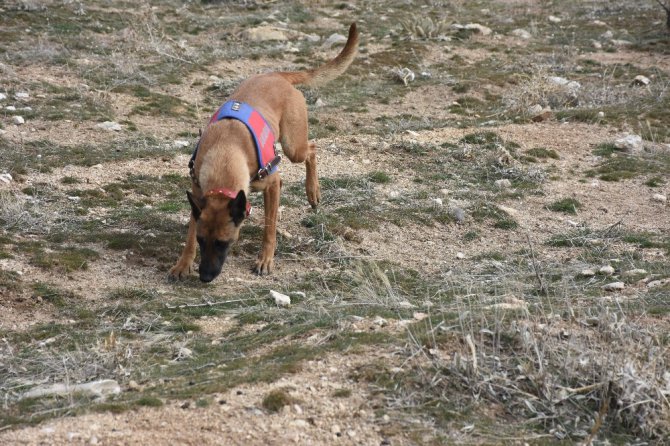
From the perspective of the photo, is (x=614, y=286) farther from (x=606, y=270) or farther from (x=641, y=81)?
(x=641, y=81)

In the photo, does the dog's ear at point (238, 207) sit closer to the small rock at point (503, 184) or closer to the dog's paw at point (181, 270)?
the dog's paw at point (181, 270)

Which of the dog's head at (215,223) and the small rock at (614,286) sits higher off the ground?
the dog's head at (215,223)

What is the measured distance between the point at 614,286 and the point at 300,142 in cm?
323

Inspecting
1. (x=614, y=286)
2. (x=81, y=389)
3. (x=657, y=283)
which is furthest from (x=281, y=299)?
(x=657, y=283)

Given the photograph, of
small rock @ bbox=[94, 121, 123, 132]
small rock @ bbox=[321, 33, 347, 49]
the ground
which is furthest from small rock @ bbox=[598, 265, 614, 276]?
small rock @ bbox=[321, 33, 347, 49]

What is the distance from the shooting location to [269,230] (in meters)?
6.98

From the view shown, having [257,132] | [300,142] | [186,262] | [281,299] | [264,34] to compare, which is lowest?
[264,34]

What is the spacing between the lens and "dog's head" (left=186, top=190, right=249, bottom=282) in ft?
20.0

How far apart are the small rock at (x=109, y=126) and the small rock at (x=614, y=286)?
6.12 meters

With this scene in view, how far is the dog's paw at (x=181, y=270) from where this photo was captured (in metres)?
6.59

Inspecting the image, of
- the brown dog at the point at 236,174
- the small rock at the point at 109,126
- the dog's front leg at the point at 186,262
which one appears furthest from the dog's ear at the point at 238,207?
the small rock at the point at 109,126

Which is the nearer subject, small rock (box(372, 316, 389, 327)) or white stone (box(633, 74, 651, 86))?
small rock (box(372, 316, 389, 327))

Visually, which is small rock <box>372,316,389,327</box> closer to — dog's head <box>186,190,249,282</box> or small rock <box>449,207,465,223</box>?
dog's head <box>186,190,249,282</box>

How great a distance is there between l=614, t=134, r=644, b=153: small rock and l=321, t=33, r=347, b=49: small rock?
601cm
